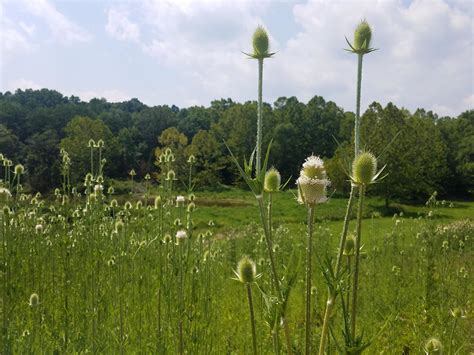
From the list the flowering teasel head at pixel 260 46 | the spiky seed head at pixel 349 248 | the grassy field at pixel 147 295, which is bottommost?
the grassy field at pixel 147 295

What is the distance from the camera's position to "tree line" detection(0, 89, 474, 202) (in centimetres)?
2550

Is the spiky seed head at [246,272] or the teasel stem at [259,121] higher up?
the teasel stem at [259,121]

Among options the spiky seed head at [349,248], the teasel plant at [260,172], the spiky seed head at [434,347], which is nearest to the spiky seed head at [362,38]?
the teasel plant at [260,172]

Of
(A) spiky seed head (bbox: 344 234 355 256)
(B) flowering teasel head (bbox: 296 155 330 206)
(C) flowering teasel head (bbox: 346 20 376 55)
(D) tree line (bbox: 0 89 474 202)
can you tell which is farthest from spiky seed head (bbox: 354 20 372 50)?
(D) tree line (bbox: 0 89 474 202)

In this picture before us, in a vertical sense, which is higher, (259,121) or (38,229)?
(259,121)

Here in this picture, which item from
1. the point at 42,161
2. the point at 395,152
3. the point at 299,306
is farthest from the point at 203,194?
the point at 299,306

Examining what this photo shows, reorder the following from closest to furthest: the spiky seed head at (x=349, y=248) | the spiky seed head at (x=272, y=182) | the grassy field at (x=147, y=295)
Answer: the spiky seed head at (x=272, y=182) < the spiky seed head at (x=349, y=248) < the grassy field at (x=147, y=295)

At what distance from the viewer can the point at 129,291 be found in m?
4.37

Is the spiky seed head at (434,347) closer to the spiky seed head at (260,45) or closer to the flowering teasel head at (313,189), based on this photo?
the flowering teasel head at (313,189)

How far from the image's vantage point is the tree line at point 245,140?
83.7ft

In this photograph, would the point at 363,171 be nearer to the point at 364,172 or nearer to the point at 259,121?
the point at 364,172

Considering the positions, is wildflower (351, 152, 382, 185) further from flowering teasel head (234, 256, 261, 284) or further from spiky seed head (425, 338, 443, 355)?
spiky seed head (425, 338, 443, 355)

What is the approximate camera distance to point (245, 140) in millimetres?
39188

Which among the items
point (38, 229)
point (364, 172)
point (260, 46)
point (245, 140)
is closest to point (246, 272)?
point (364, 172)
